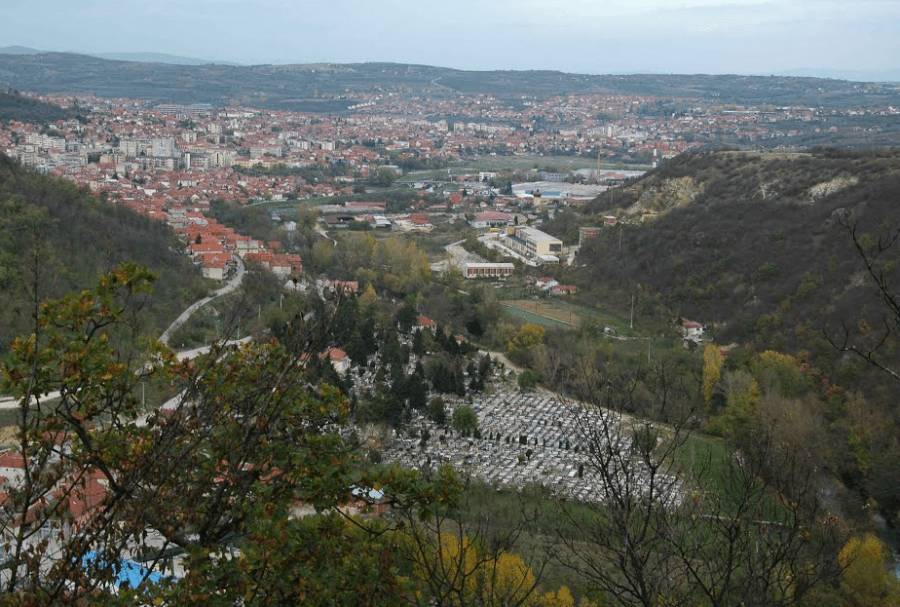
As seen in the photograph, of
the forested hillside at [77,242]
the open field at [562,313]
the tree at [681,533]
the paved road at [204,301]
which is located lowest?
the open field at [562,313]

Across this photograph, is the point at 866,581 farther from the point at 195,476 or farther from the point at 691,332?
the point at 691,332

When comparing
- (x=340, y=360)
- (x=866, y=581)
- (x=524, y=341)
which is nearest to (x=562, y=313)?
(x=524, y=341)

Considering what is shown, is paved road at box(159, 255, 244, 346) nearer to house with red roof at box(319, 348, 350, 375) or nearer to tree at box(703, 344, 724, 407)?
house with red roof at box(319, 348, 350, 375)

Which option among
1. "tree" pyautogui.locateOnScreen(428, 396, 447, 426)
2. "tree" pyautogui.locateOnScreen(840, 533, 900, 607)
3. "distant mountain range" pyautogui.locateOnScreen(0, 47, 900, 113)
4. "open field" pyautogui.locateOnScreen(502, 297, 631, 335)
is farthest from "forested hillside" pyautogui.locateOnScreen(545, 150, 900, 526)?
"distant mountain range" pyautogui.locateOnScreen(0, 47, 900, 113)

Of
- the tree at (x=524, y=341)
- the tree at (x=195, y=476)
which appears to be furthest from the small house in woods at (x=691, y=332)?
the tree at (x=195, y=476)

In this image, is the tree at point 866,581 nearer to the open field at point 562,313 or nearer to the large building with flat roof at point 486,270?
the open field at point 562,313
